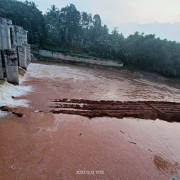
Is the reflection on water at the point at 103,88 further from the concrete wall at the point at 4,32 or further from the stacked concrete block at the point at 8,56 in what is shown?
the concrete wall at the point at 4,32

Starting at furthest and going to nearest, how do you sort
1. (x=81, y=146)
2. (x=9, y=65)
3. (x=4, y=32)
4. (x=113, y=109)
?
(x=4, y=32)
(x=9, y=65)
(x=113, y=109)
(x=81, y=146)

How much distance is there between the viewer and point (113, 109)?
33.6ft

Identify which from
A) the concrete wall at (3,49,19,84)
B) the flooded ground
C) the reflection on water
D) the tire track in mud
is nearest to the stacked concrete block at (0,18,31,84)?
the concrete wall at (3,49,19,84)

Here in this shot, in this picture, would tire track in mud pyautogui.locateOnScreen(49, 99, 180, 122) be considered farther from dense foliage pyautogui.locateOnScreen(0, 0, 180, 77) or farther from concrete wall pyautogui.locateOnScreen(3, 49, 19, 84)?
dense foliage pyautogui.locateOnScreen(0, 0, 180, 77)

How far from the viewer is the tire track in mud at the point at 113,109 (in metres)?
9.13

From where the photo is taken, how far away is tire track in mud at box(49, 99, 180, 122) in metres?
9.13

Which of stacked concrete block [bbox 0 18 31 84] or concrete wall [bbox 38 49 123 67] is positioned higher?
stacked concrete block [bbox 0 18 31 84]

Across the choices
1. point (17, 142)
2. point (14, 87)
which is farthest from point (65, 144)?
point (14, 87)

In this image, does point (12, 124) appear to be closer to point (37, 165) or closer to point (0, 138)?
point (0, 138)

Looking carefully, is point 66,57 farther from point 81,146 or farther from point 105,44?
point 81,146

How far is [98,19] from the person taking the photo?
50.2 metres

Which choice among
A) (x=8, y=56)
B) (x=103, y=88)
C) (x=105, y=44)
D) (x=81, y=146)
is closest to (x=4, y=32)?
(x=8, y=56)

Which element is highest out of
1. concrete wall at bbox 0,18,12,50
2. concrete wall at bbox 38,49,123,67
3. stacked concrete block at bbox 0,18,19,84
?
concrete wall at bbox 0,18,12,50

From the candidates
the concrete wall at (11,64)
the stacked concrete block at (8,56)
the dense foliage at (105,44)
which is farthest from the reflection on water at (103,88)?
the dense foliage at (105,44)
